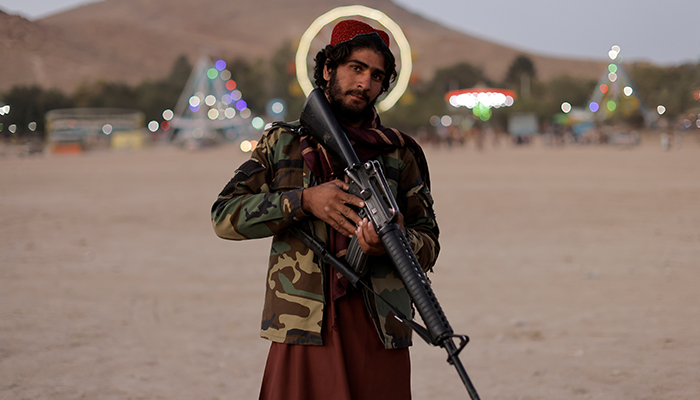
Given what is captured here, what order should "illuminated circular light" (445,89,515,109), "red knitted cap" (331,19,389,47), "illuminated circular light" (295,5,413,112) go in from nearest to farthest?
"red knitted cap" (331,19,389,47)
"illuminated circular light" (295,5,413,112)
"illuminated circular light" (445,89,515,109)

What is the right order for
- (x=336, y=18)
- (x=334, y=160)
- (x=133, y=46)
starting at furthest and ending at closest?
(x=133, y=46) → (x=336, y=18) → (x=334, y=160)

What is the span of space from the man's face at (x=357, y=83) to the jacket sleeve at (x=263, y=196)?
0.20 metres

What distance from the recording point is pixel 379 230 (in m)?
1.72

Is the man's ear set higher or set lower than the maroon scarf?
higher

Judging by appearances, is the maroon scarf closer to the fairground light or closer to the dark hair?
the dark hair

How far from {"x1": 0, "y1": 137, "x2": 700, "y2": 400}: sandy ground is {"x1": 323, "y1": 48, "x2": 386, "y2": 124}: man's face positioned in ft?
8.45

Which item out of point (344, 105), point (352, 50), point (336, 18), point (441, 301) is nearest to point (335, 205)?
point (344, 105)

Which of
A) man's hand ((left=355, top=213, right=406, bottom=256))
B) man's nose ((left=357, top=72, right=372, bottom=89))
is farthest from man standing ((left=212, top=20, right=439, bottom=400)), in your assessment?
man's hand ((left=355, top=213, right=406, bottom=256))

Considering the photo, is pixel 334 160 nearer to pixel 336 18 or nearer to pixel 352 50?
pixel 352 50

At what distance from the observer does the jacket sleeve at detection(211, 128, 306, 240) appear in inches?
72.3

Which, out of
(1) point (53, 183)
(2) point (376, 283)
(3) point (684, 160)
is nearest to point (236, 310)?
(2) point (376, 283)

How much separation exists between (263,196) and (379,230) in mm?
379

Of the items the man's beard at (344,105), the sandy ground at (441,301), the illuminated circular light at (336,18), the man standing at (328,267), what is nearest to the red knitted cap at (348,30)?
the man standing at (328,267)

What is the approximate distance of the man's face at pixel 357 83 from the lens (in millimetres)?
1915
